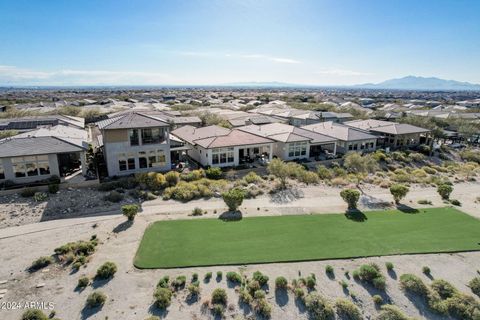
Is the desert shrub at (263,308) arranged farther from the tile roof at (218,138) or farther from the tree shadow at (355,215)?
the tile roof at (218,138)

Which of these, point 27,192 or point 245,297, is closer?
point 245,297

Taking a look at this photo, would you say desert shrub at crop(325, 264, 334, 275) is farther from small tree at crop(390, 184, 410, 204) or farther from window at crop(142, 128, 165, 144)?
window at crop(142, 128, 165, 144)

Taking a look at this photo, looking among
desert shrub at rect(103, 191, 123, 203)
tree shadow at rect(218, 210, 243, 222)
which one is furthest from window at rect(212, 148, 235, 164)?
desert shrub at rect(103, 191, 123, 203)

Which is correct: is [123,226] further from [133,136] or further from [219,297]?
[133,136]

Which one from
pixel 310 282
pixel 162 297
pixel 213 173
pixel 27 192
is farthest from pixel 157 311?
pixel 27 192

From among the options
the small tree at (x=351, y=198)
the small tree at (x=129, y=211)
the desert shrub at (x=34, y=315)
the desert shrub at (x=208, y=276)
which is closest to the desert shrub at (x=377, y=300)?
the desert shrub at (x=208, y=276)
